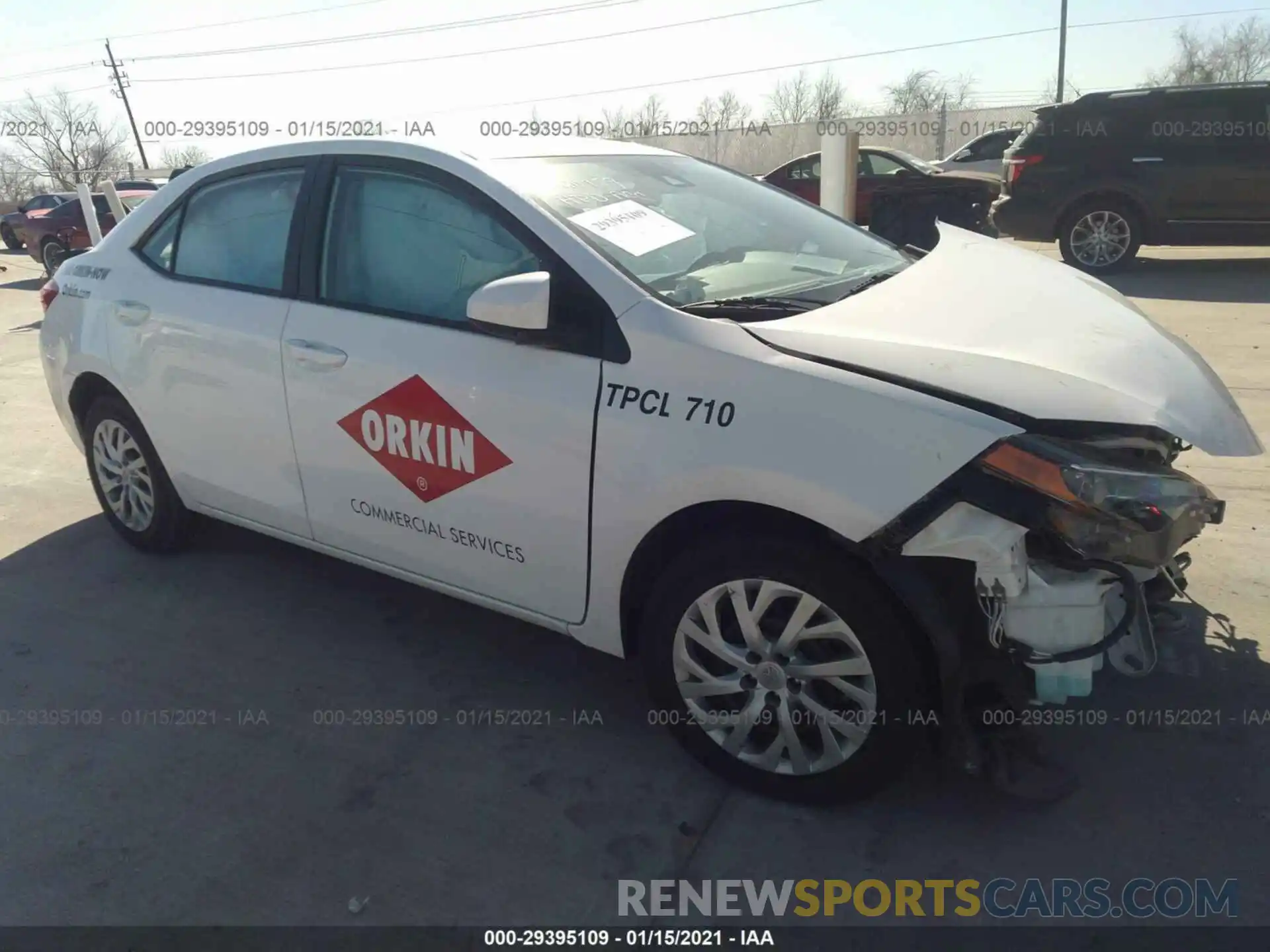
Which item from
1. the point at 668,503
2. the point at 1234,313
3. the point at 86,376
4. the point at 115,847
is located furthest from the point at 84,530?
the point at 1234,313

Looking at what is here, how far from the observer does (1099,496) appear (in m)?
2.11

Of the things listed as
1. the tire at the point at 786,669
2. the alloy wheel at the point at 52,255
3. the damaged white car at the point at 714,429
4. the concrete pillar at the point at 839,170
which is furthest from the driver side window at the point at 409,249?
the alloy wheel at the point at 52,255

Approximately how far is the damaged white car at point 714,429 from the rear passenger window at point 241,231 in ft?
0.06

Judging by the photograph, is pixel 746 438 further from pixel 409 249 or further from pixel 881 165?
pixel 881 165

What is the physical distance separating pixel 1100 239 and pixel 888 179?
3.88 m

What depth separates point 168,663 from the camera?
11.5ft

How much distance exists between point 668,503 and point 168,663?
6.94 feet

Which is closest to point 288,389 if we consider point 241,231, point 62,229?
point 241,231

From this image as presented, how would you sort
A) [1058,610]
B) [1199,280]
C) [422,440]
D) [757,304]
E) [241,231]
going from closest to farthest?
[1058,610] < [757,304] < [422,440] < [241,231] < [1199,280]

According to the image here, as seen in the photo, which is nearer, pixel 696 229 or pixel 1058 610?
pixel 1058 610

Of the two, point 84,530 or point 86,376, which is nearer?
point 86,376

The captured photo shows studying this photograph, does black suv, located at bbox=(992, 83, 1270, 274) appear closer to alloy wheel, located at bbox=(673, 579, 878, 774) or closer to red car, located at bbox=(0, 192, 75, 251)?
alloy wheel, located at bbox=(673, 579, 878, 774)

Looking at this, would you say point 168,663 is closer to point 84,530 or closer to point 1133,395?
point 84,530

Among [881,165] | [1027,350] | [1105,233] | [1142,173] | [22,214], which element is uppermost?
[881,165]
